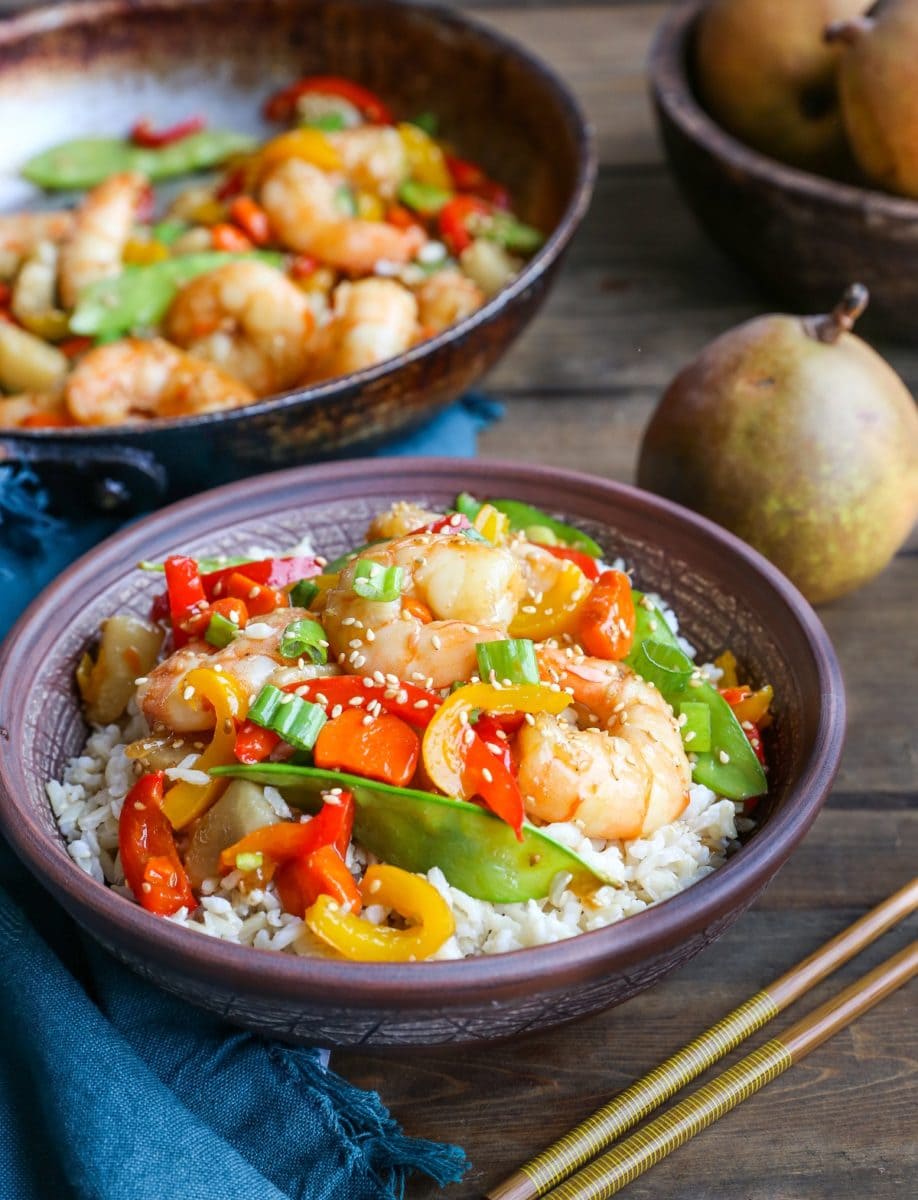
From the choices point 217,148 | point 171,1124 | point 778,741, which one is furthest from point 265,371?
point 171,1124

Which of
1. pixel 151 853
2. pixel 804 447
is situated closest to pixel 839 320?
pixel 804 447

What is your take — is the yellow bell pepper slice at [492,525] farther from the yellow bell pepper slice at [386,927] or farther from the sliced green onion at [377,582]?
the yellow bell pepper slice at [386,927]

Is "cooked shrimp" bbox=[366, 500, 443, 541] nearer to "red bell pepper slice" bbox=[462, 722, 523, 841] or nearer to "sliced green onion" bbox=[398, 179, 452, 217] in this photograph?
"red bell pepper slice" bbox=[462, 722, 523, 841]

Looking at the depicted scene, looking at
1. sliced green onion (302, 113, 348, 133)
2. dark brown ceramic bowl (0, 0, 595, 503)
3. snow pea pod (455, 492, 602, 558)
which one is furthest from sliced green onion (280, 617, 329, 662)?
sliced green onion (302, 113, 348, 133)

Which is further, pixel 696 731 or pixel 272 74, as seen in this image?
pixel 272 74

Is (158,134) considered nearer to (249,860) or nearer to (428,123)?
(428,123)

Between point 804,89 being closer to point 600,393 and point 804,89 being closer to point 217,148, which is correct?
point 600,393
